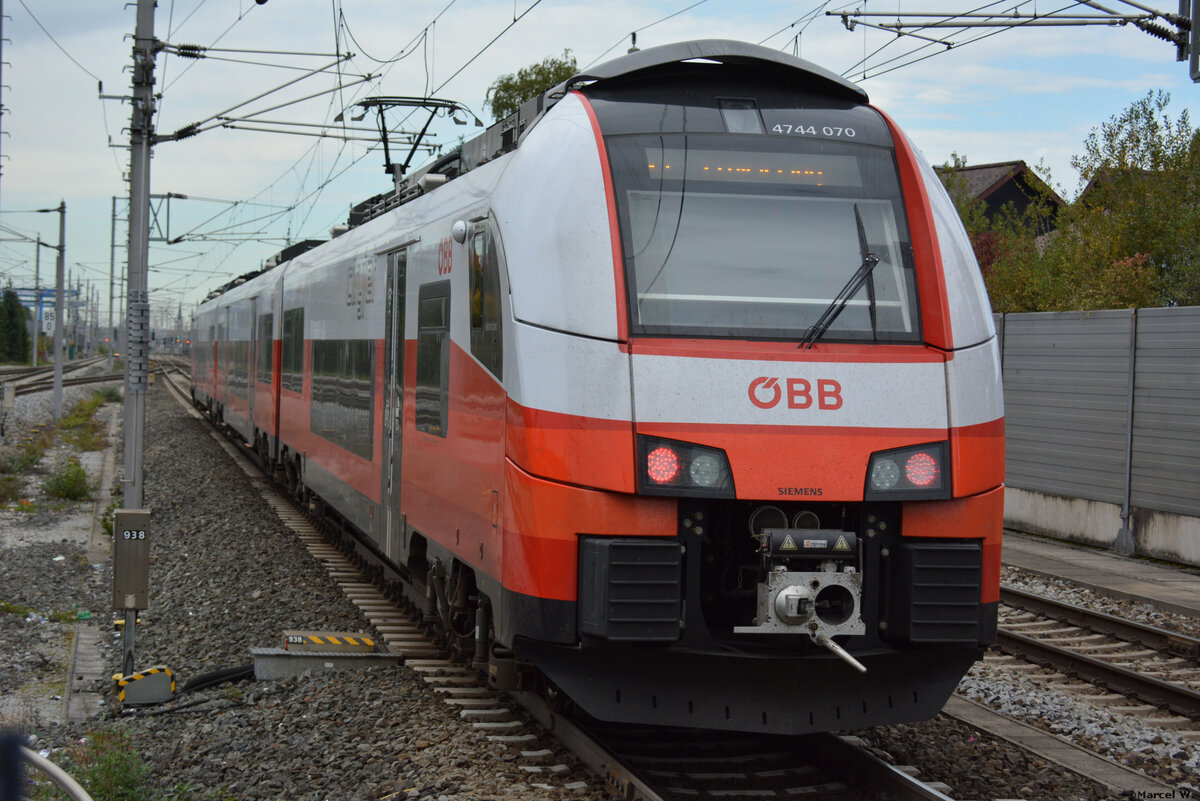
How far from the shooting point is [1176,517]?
13266 millimetres

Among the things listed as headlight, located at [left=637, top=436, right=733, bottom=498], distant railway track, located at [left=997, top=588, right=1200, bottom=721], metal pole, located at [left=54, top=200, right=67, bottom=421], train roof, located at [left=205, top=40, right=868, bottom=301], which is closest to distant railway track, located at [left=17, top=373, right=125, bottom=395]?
metal pole, located at [left=54, top=200, right=67, bottom=421]

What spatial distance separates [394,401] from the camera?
8898mm

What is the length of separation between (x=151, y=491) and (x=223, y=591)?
9.42 metres

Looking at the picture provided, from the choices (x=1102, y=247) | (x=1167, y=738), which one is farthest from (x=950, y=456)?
(x=1102, y=247)

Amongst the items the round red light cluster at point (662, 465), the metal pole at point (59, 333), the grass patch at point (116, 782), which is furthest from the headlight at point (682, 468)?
the metal pole at point (59, 333)

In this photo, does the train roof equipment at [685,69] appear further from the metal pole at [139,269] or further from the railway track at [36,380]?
the railway track at [36,380]

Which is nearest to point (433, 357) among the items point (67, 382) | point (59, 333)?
point (59, 333)

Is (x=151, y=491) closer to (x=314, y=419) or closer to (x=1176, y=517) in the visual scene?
(x=314, y=419)

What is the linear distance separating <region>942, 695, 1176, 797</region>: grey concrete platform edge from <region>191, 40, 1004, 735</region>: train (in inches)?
44.3

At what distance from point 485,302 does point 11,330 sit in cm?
8477

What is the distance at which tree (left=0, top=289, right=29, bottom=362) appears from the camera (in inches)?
3194

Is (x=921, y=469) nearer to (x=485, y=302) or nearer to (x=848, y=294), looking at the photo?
(x=848, y=294)

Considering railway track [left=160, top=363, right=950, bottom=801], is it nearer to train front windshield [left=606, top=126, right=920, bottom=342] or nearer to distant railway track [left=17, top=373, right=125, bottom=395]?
train front windshield [left=606, top=126, right=920, bottom=342]

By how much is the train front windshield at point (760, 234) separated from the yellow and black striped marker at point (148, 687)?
201 inches
